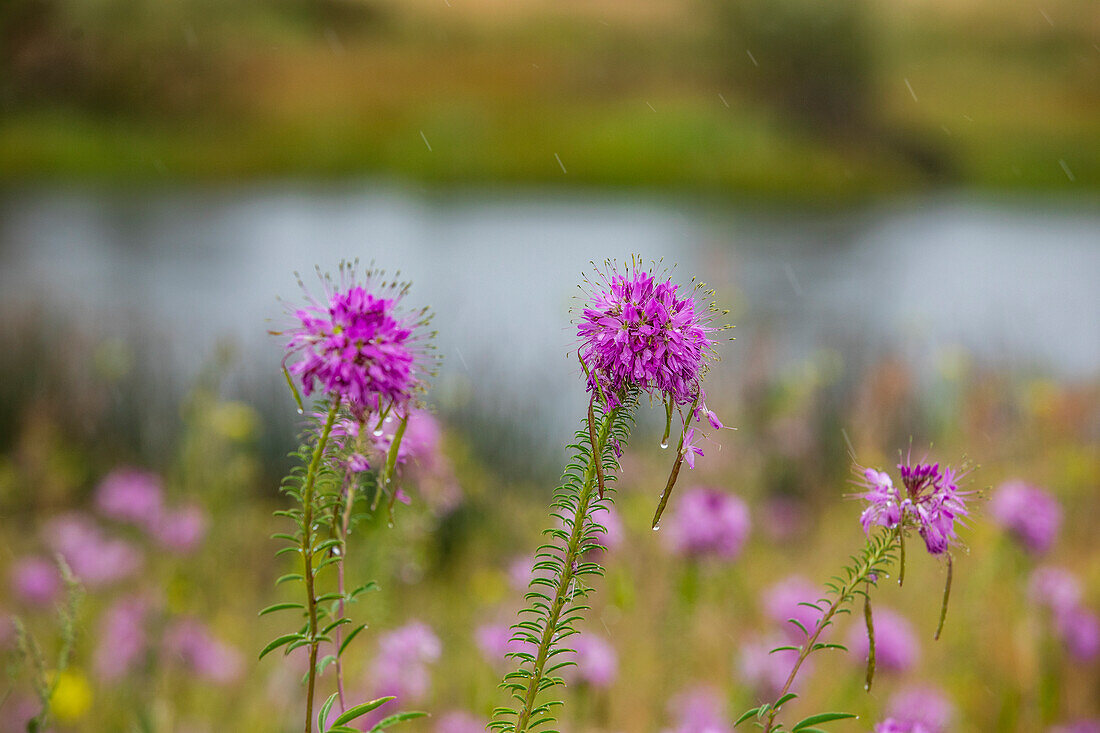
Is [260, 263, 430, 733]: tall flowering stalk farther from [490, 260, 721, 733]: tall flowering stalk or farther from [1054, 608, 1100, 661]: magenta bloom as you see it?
[1054, 608, 1100, 661]: magenta bloom

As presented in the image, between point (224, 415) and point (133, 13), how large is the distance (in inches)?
967

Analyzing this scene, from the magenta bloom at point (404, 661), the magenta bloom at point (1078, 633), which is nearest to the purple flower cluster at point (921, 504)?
the magenta bloom at point (404, 661)

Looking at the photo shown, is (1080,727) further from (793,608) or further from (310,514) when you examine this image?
(310,514)

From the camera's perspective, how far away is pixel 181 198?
2892 centimetres

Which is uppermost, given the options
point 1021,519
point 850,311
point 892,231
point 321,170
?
point 321,170

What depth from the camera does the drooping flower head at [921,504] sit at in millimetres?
1199

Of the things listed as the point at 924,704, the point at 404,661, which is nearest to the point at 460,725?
the point at 404,661

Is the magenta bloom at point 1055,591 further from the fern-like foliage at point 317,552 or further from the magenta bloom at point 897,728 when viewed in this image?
the fern-like foliage at point 317,552

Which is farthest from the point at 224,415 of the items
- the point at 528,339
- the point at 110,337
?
the point at 528,339

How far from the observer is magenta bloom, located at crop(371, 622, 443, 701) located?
2234 mm

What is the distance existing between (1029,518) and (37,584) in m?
3.92

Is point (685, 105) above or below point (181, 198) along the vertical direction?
above

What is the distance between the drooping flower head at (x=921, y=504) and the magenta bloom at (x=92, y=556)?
349 cm

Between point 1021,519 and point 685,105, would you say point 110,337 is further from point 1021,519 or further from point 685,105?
point 685,105
